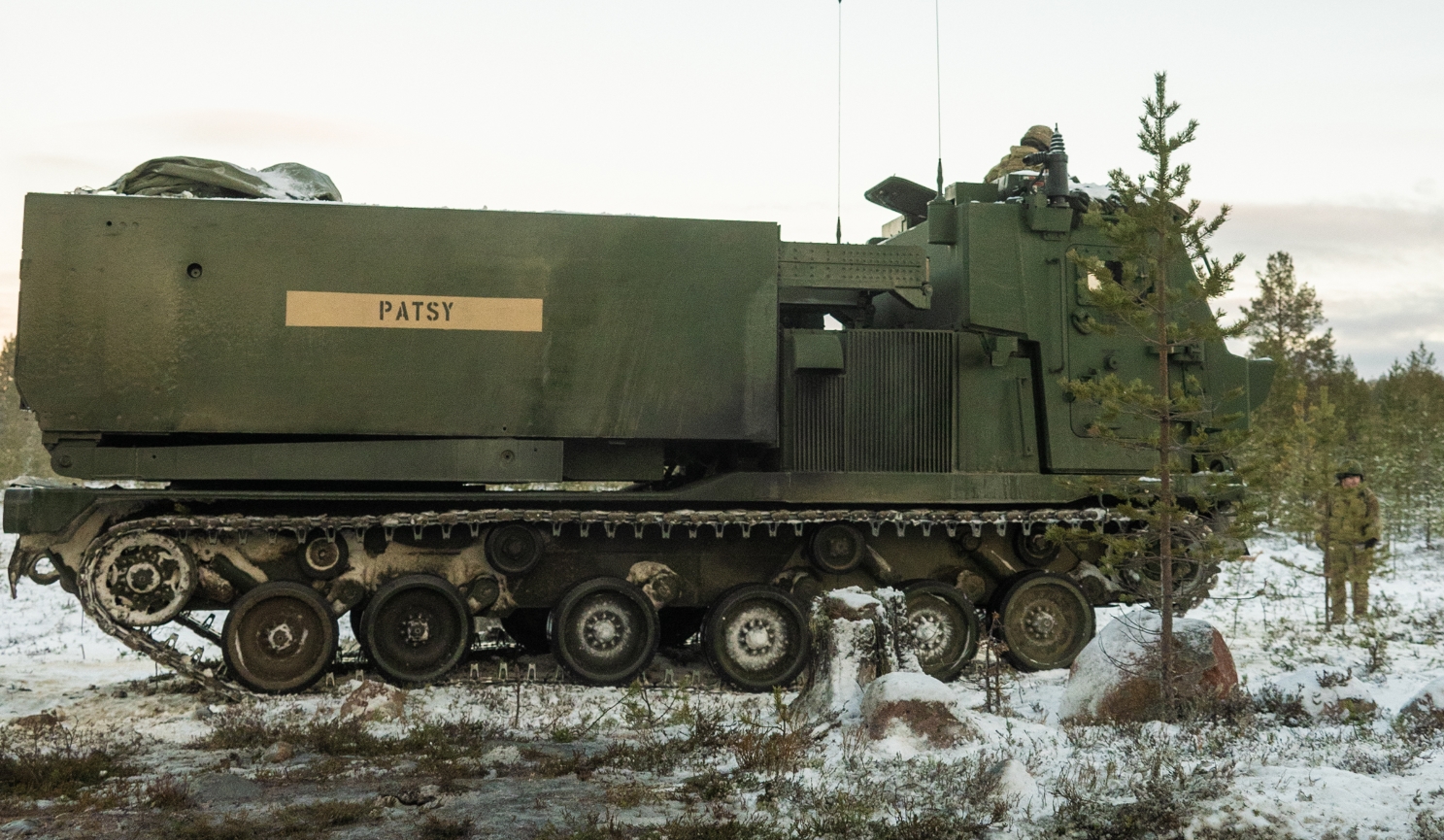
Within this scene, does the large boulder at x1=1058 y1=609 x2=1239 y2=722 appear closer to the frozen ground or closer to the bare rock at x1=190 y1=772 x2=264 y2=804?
the frozen ground

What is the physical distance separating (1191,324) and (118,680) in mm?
8595

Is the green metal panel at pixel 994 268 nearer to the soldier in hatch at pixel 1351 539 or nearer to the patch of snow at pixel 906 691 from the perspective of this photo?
the patch of snow at pixel 906 691

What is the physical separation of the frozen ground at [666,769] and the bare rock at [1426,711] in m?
0.19

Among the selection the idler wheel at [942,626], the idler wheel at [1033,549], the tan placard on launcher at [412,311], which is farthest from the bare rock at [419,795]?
the idler wheel at [1033,549]

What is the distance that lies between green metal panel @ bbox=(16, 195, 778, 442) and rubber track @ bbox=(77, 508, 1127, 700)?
0.64 m

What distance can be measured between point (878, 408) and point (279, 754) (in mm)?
5178

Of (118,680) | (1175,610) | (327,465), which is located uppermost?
(327,465)

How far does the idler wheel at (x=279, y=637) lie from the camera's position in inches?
350

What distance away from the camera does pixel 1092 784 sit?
19.2 feet

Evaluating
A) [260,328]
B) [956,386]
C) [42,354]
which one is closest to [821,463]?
[956,386]

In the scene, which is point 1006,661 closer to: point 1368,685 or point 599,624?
point 1368,685

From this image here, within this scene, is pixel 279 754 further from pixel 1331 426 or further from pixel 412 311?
pixel 1331 426

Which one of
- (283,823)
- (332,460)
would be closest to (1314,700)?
(283,823)

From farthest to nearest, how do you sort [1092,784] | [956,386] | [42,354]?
[956,386] → [42,354] → [1092,784]
